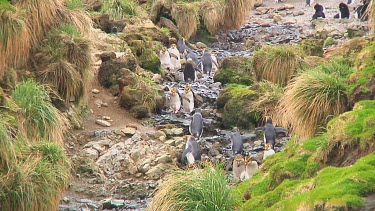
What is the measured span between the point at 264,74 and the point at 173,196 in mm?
9004

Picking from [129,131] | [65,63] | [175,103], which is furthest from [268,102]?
[65,63]

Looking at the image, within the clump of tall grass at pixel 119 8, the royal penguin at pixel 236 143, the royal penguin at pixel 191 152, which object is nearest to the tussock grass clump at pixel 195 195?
the royal penguin at pixel 191 152

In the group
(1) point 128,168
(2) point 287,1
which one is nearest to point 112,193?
(1) point 128,168

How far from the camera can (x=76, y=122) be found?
48.8 ft

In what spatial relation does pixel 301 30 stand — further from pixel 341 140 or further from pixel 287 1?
pixel 341 140

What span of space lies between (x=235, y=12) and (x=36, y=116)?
41.9 ft

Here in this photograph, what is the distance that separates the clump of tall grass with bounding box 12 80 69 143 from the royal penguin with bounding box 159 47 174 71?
692cm

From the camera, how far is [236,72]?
61.4 feet

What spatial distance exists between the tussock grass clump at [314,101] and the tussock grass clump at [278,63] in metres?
5.53

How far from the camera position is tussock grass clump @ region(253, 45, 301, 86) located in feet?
56.6

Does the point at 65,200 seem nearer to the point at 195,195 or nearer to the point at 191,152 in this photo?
the point at 191,152

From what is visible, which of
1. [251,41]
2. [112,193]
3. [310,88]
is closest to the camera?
[310,88]

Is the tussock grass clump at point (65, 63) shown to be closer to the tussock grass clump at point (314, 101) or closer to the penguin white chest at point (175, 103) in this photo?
the penguin white chest at point (175, 103)

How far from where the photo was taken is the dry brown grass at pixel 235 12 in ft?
78.6
